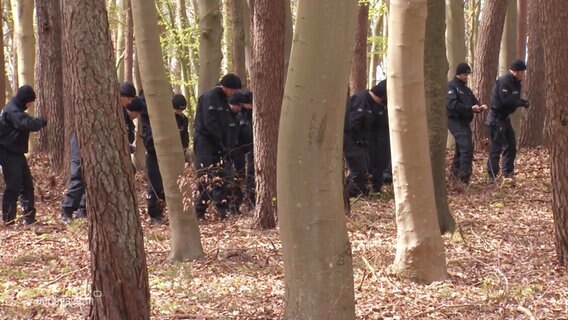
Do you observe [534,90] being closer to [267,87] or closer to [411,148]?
[267,87]

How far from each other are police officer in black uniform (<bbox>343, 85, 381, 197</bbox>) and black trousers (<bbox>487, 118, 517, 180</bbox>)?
2079 mm

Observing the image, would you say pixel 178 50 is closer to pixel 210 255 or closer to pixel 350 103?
pixel 350 103

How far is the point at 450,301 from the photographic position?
692 cm

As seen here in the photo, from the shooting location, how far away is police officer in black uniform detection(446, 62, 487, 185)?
1338 cm

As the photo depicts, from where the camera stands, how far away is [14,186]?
456 inches

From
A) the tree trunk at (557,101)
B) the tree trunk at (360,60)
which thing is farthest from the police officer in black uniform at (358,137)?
the tree trunk at (557,101)

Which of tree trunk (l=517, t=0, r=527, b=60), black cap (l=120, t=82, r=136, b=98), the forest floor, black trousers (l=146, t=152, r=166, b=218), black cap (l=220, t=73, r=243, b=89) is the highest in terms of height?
tree trunk (l=517, t=0, r=527, b=60)

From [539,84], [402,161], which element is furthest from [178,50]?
[402,161]

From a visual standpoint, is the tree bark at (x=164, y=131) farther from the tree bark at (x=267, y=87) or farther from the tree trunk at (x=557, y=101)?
the tree trunk at (x=557, y=101)

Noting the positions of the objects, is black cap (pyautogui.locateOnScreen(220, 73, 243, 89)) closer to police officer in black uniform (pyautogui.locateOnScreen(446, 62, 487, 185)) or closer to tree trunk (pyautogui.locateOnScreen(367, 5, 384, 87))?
police officer in black uniform (pyautogui.locateOnScreen(446, 62, 487, 185))

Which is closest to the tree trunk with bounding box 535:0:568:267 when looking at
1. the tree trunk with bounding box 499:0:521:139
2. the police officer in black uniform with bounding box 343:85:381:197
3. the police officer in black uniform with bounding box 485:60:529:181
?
the police officer in black uniform with bounding box 343:85:381:197

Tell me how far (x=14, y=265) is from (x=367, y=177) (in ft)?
19.9

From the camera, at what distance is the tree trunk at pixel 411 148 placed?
7.09 meters

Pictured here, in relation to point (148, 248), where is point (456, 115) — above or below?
above
